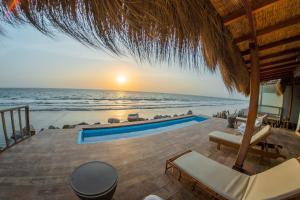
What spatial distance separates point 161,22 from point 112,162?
2.61m

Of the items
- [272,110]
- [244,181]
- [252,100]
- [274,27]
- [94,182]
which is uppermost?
[274,27]

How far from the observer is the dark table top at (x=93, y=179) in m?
1.24

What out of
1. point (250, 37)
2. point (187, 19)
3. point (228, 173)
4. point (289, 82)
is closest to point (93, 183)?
point (187, 19)

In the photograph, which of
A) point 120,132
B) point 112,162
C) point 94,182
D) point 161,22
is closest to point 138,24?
point 161,22

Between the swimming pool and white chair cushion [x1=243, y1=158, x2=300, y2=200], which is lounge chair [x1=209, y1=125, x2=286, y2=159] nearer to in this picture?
white chair cushion [x1=243, y1=158, x2=300, y2=200]

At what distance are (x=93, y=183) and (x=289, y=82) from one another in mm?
8954

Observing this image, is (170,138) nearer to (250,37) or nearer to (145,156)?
(145,156)

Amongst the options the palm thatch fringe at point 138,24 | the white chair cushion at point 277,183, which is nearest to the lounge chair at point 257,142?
the white chair cushion at point 277,183

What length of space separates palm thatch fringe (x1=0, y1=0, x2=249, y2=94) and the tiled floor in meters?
1.82

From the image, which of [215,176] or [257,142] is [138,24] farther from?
[257,142]

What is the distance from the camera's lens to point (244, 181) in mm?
1793

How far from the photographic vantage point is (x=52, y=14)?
69 centimetres

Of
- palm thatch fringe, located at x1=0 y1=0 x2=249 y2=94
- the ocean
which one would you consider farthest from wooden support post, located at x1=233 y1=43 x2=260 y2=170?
the ocean

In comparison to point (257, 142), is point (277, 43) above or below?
above
